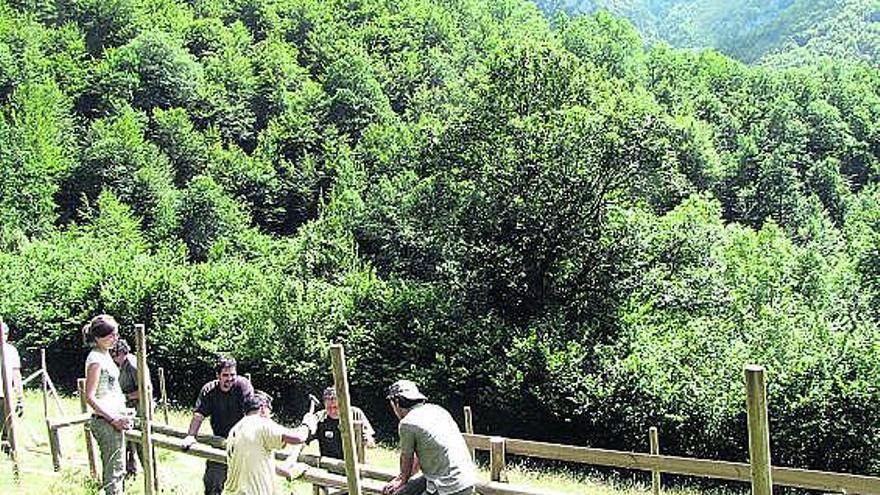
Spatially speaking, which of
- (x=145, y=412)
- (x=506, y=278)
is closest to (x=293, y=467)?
(x=145, y=412)

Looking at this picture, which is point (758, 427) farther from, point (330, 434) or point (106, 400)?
point (106, 400)

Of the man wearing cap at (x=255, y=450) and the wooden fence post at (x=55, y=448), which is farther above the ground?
the man wearing cap at (x=255, y=450)

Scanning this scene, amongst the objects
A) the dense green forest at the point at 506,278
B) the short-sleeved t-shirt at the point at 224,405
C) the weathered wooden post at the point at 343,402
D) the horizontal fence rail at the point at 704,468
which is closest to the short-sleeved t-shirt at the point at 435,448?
the weathered wooden post at the point at 343,402

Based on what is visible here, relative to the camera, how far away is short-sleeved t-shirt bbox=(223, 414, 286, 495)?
7094 mm

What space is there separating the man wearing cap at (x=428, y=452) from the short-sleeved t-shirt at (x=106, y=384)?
9.98ft

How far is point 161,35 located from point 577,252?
Result: 2267 inches

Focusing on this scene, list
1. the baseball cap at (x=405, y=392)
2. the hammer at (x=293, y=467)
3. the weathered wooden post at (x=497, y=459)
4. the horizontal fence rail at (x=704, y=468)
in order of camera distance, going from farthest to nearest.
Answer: the weathered wooden post at (x=497, y=459) < the horizontal fence rail at (x=704, y=468) < the hammer at (x=293, y=467) < the baseball cap at (x=405, y=392)

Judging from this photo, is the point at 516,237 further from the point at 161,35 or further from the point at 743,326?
the point at 161,35

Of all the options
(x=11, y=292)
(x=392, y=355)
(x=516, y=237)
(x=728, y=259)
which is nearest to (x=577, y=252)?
(x=516, y=237)

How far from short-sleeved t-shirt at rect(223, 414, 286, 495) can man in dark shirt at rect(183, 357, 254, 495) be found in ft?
5.70

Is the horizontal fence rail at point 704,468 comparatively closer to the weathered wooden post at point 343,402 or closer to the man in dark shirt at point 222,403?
the man in dark shirt at point 222,403

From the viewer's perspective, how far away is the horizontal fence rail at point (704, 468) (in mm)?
8594

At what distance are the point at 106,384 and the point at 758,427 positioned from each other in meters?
6.27

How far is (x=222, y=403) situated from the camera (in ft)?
29.6
